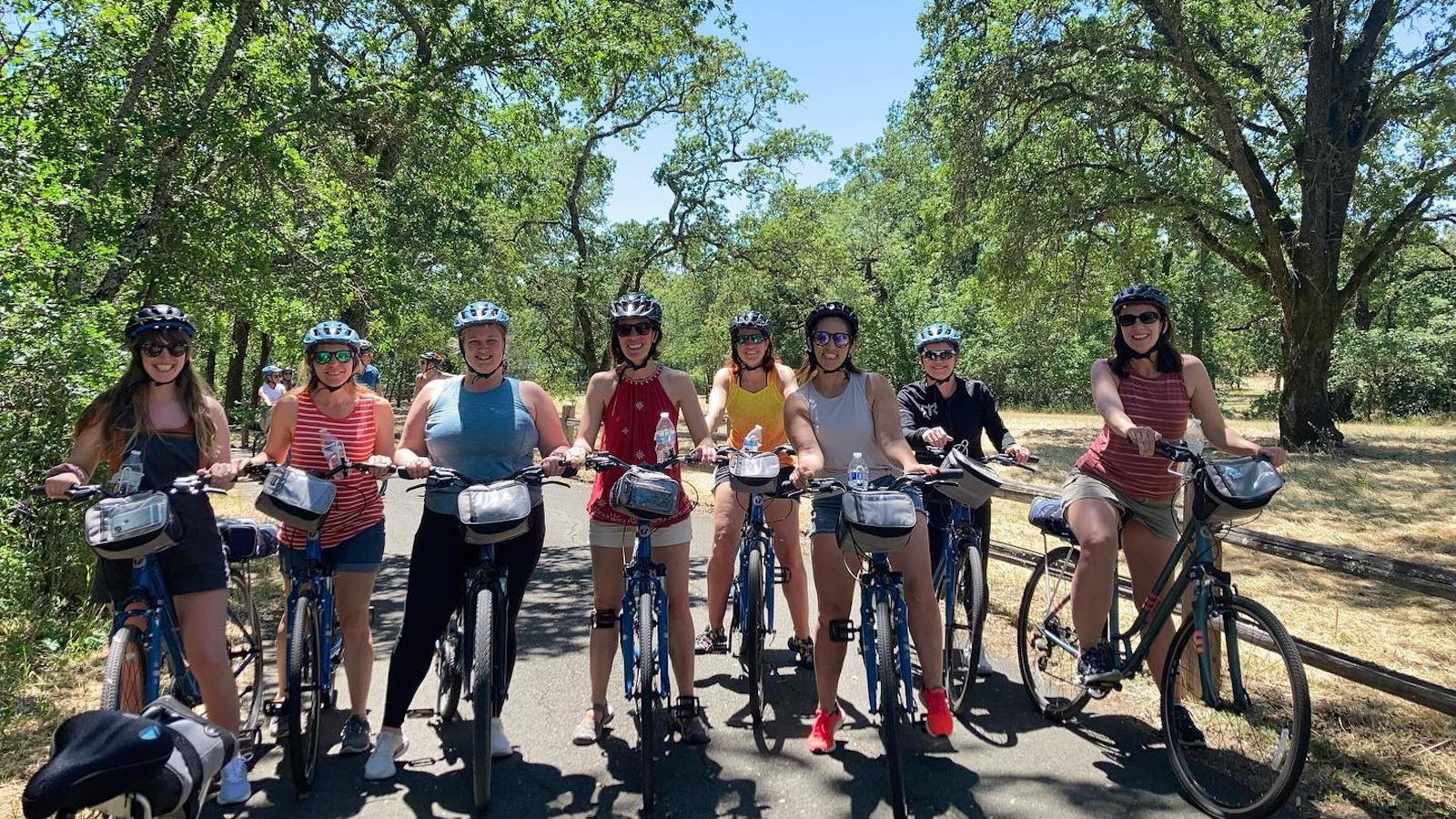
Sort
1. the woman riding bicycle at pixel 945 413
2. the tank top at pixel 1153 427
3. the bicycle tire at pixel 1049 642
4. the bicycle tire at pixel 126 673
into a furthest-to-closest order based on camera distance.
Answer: the woman riding bicycle at pixel 945 413
the bicycle tire at pixel 1049 642
the tank top at pixel 1153 427
the bicycle tire at pixel 126 673

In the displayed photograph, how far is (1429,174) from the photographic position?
13.6 m

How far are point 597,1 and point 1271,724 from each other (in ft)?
31.7

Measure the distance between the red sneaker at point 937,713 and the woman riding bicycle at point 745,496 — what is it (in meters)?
1.31

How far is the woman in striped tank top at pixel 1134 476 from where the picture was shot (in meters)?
3.93

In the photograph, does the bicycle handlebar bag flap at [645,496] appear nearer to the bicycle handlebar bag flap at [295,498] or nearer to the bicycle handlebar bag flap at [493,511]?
the bicycle handlebar bag flap at [493,511]

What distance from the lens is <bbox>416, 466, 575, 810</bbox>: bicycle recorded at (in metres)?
3.34

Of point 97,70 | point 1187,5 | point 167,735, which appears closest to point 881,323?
point 1187,5

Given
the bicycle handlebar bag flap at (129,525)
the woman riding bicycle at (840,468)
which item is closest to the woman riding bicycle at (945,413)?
the woman riding bicycle at (840,468)

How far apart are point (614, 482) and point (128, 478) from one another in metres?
1.98

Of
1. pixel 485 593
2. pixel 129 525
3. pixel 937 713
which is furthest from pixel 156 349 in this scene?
pixel 937 713

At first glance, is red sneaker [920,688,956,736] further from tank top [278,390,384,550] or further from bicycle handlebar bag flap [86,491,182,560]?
bicycle handlebar bag flap [86,491,182,560]

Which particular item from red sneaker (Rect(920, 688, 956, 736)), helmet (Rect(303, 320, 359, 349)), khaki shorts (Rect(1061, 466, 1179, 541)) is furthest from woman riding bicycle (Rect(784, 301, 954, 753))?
helmet (Rect(303, 320, 359, 349))

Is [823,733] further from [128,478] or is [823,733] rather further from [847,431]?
[128,478]

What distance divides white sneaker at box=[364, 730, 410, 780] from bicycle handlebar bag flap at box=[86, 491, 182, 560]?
4.35 ft
